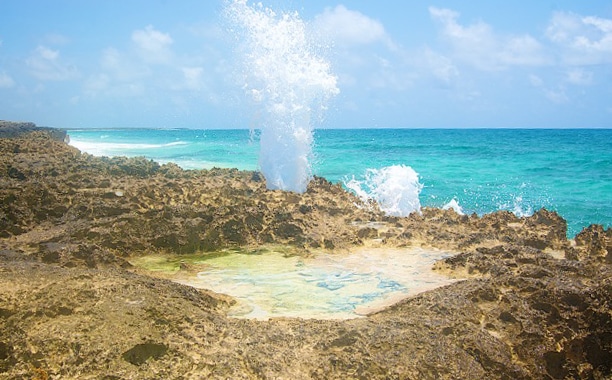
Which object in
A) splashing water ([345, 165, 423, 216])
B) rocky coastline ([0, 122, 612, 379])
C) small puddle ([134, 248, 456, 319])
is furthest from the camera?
splashing water ([345, 165, 423, 216])

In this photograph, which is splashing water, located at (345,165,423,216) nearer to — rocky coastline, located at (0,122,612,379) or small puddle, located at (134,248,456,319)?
small puddle, located at (134,248,456,319)

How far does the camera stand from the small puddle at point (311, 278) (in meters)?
4.88

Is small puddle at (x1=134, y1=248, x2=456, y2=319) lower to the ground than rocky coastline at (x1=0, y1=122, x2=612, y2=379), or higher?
lower

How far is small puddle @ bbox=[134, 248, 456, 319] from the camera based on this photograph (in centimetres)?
488

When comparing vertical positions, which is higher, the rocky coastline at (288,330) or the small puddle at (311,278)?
the rocky coastline at (288,330)

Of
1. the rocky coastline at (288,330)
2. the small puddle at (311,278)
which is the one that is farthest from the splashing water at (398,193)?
the rocky coastline at (288,330)

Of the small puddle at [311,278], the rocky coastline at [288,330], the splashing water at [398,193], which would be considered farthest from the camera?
the splashing water at [398,193]

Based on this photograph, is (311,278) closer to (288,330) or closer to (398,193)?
(288,330)

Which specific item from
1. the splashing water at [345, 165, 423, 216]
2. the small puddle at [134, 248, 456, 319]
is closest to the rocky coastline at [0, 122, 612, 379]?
the small puddle at [134, 248, 456, 319]

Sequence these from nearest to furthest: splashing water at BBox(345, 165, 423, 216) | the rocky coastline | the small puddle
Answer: the rocky coastline < the small puddle < splashing water at BBox(345, 165, 423, 216)

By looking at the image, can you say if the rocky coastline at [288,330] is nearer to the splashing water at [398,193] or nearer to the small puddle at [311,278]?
the small puddle at [311,278]

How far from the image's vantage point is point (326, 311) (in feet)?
15.7

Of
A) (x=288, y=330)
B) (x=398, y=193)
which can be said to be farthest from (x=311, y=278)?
(x=398, y=193)

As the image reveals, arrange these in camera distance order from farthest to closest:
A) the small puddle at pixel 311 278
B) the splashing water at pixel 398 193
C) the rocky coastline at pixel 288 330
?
the splashing water at pixel 398 193, the small puddle at pixel 311 278, the rocky coastline at pixel 288 330
